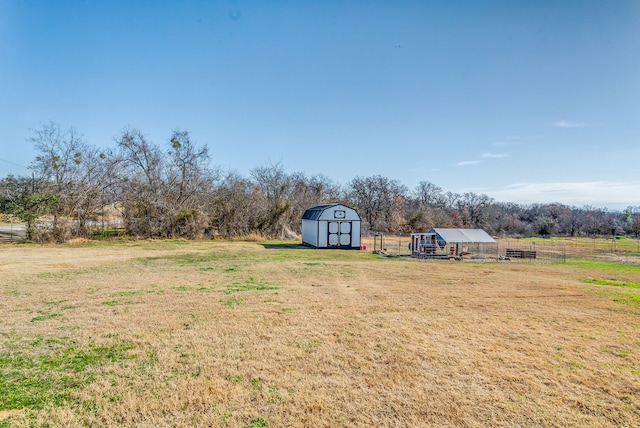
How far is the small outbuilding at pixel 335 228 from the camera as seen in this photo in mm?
21625

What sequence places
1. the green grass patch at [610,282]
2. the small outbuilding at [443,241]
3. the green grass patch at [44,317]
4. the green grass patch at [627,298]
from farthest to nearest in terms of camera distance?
the small outbuilding at [443,241]
the green grass patch at [610,282]
the green grass patch at [627,298]
the green grass patch at [44,317]

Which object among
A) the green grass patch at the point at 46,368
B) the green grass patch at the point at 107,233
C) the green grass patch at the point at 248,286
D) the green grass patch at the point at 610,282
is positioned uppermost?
the green grass patch at the point at 107,233

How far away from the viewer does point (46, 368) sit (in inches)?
166

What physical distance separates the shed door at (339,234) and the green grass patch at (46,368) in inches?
673

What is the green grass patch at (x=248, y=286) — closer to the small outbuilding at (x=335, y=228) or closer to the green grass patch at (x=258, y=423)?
the green grass patch at (x=258, y=423)

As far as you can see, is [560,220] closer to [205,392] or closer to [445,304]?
[445,304]

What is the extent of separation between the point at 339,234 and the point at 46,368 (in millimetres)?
18264

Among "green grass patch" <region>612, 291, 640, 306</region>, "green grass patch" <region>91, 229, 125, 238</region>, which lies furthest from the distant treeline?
"green grass patch" <region>612, 291, 640, 306</region>

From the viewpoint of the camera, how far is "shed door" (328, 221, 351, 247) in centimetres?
2178

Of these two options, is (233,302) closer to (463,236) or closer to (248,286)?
(248,286)

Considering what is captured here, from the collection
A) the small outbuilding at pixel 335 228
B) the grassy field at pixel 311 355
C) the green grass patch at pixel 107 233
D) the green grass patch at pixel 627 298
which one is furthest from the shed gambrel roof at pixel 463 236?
the green grass patch at pixel 107 233

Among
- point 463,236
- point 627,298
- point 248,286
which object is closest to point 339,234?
point 463,236

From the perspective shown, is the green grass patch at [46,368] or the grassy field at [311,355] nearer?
the grassy field at [311,355]

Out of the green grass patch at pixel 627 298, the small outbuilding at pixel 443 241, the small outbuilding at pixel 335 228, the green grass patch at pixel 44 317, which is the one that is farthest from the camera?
the small outbuilding at pixel 335 228
